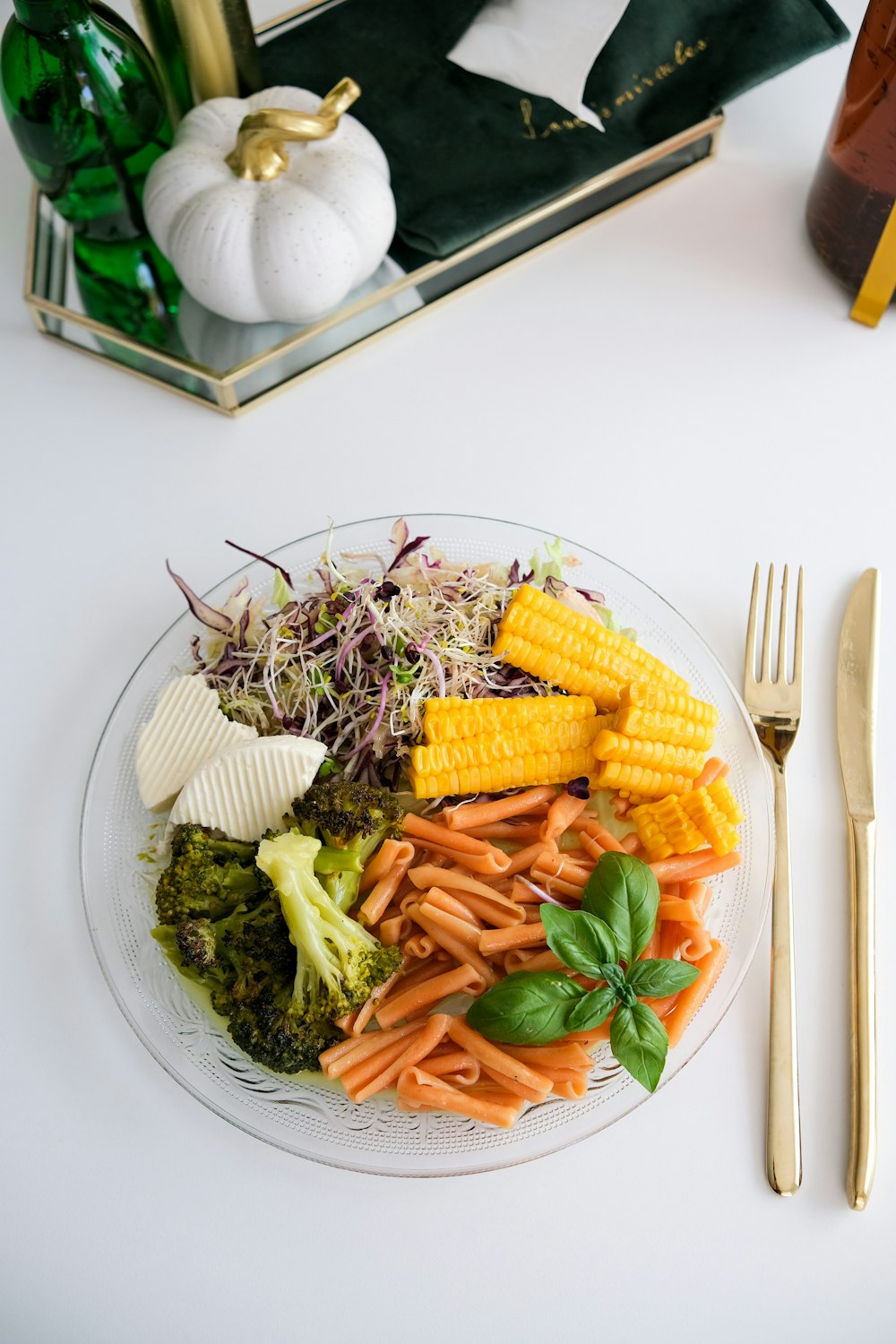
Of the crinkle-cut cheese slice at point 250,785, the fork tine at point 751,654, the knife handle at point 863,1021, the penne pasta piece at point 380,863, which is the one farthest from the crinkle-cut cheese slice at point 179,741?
the knife handle at point 863,1021

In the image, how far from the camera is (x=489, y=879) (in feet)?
6.02

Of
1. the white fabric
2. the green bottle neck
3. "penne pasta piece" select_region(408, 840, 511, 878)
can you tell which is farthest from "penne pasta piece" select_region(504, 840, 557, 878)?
the green bottle neck

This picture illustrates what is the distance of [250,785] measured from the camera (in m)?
1.82

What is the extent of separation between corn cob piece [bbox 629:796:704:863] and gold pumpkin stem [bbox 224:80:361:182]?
159 centimetres

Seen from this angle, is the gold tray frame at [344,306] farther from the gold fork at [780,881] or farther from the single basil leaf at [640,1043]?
the single basil leaf at [640,1043]

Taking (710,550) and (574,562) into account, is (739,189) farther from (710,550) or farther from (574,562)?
(574,562)

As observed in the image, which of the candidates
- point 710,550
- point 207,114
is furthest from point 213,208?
point 710,550

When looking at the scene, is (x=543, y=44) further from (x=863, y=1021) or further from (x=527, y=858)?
(x=863, y=1021)

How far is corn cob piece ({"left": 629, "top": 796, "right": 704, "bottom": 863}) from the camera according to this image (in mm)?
1827

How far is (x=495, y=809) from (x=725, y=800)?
41 cm

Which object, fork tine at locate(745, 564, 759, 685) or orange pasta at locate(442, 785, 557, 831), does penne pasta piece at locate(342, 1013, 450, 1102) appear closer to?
orange pasta at locate(442, 785, 557, 831)

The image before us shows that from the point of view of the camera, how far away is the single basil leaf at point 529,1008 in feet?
5.24

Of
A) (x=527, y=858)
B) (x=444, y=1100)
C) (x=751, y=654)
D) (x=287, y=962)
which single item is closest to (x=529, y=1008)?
(x=444, y=1100)

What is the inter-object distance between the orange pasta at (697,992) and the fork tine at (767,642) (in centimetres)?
59
